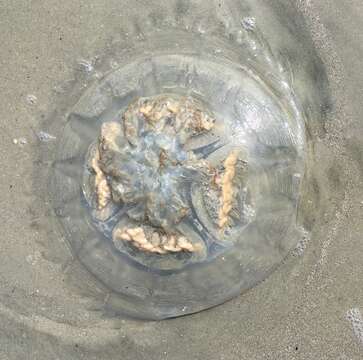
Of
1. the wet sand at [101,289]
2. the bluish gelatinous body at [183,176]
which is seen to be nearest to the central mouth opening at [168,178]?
the bluish gelatinous body at [183,176]

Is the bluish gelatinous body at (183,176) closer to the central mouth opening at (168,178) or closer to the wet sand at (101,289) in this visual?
the central mouth opening at (168,178)

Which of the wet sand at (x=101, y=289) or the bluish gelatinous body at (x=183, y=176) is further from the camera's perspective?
the wet sand at (x=101, y=289)

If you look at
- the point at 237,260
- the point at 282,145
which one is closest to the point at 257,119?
the point at 282,145

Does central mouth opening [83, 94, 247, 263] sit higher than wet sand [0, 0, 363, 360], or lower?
higher

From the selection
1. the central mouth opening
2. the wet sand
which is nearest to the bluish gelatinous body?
the central mouth opening

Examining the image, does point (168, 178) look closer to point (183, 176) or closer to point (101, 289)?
point (183, 176)

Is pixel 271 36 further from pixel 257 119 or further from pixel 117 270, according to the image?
pixel 117 270

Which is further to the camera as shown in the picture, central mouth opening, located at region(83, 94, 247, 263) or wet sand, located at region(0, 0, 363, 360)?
wet sand, located at region(0, 0, 363, 360)

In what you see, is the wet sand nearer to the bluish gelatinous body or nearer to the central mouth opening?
the bluish gelatinous body
